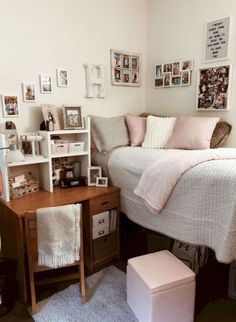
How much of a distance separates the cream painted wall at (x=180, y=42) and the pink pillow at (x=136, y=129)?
47cm

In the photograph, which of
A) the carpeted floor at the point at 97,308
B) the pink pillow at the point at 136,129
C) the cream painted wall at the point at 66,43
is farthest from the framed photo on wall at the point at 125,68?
the carpeted floor at the point at 97,308

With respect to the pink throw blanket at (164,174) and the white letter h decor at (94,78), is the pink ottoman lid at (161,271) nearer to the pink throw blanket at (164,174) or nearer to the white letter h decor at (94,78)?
the pink throw blanket at (164,174)

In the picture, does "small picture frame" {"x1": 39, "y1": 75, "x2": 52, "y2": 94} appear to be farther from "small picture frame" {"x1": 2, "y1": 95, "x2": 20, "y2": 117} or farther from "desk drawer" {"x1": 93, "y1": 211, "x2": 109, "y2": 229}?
"desk drawer" {"x1": 93, "y1": 211, "x2": 109, "y2": 229}

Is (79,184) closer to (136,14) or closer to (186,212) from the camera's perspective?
(186,212)

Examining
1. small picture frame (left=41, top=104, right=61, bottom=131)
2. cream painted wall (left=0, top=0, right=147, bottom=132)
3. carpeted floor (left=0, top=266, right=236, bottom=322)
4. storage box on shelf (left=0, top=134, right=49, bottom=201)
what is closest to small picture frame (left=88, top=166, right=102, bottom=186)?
storage box on shelf (left=0, top=134, right=49, bottom=201)

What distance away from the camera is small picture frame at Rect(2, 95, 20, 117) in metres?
2.21

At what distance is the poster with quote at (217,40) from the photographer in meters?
2.42

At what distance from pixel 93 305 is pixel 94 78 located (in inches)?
80.8

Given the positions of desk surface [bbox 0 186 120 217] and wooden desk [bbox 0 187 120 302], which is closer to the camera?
wooden desk [bbox 0 187 120 302]

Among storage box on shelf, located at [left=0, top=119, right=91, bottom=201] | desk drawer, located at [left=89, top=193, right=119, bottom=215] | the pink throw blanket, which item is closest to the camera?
the pink throw blanket

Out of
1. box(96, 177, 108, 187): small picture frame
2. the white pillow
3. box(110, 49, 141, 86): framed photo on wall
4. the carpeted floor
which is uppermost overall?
box(110, 49, 141, 86): framed photo on wall

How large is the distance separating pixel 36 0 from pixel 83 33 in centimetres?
50

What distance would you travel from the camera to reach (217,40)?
8.15 ft

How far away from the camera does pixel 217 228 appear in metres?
1.60
